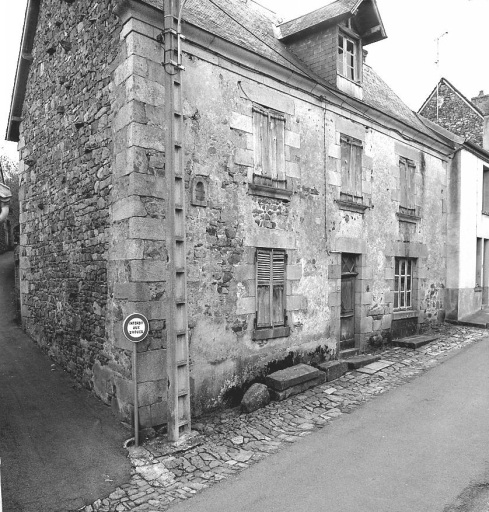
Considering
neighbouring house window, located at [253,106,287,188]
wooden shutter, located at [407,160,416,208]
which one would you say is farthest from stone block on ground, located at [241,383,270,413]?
wooden shutter, located at [407,160,416,208]

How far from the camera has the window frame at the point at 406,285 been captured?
11.8 m

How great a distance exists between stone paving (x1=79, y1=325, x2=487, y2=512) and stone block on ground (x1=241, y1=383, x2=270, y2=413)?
0.33ft

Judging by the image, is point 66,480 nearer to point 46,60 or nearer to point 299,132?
point 299,132

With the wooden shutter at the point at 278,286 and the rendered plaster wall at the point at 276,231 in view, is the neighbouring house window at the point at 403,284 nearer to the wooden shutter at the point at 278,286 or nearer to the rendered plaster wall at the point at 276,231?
the rendered plaster wall at the point at 276,231

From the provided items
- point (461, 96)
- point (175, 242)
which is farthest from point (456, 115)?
point (175, 242)

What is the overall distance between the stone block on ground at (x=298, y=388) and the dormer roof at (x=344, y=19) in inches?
295

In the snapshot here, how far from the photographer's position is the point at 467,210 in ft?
46.8

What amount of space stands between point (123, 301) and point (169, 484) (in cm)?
256

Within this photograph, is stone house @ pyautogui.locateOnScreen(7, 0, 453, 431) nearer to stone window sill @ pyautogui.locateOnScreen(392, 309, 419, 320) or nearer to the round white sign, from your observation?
stone window sill @ pyautogui.locateOnScreen(392, 309, 419, 320)

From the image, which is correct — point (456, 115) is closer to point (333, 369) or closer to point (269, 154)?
point (269, 154)

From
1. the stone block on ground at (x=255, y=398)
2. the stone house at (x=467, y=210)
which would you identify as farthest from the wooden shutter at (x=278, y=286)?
the stone house at (x=467, y=210)

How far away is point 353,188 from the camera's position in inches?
399

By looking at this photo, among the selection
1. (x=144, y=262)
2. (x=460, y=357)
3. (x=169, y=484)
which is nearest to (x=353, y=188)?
(x=460, y=357)

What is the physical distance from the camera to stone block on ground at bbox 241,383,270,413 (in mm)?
7055
